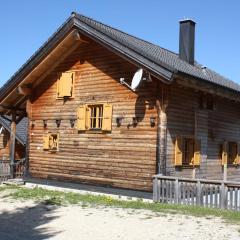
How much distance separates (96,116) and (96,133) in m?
0.73

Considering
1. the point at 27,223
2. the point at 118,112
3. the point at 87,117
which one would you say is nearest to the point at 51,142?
the point at 87,117

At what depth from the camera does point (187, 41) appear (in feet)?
70.1

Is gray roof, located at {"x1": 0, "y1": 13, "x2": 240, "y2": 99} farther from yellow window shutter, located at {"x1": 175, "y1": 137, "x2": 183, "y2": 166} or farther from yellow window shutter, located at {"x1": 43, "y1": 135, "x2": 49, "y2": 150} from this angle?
yellow window shutter, located at {"x1": 43, "y1": 135, "x2": 49, "y2": 150}

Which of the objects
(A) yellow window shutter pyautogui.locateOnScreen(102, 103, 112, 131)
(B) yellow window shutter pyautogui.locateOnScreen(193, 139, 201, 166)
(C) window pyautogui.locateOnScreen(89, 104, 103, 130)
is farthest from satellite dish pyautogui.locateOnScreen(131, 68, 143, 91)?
(B) yellow window shutter pyautogui.locateOnScreen(193, 139, 201, 166)

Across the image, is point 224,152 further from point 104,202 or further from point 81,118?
point 104,202

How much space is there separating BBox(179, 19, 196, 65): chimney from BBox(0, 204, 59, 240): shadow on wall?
1029cm

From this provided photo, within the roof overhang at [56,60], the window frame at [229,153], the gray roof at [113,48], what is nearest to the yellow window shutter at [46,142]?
the roof overhang at [56,60]

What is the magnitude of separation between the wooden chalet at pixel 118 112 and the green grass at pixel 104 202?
1382mm

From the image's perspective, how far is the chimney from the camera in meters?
21.5

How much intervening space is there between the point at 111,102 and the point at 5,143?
13.3m

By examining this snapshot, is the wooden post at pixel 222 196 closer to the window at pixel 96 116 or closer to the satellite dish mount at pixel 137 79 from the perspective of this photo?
the satellite dish mount at pixel 137 79

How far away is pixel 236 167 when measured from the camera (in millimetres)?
20984

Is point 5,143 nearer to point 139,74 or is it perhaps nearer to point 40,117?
point 40,117

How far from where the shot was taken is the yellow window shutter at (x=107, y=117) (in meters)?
17.8
